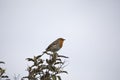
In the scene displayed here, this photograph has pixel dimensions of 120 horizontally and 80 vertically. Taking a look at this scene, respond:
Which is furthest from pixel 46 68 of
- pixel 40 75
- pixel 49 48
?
pixel 49 48

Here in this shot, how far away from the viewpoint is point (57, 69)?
10.0ft

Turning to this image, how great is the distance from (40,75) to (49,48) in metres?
0.85

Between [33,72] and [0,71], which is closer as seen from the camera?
[33,72]

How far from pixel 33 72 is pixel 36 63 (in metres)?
0.19

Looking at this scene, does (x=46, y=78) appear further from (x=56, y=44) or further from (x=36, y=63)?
(x=56, y=44)

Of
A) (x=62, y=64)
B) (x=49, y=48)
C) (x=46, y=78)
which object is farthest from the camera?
(x=49, y=48)

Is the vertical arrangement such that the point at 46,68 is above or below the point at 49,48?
below

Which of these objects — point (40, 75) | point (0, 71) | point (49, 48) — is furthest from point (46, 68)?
point (0, 71)

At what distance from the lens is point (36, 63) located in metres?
3.17

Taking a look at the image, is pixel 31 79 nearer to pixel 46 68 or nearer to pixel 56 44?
pixel 46 68

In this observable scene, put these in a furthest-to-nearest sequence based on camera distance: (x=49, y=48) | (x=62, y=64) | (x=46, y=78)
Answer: (x=49, y=48) → (x=62, y=64) → (x=46, y=78)

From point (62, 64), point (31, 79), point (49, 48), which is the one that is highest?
point (49, 48)

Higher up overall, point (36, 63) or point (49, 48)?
point (49, 48)

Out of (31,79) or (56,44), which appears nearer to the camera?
(31,79)
